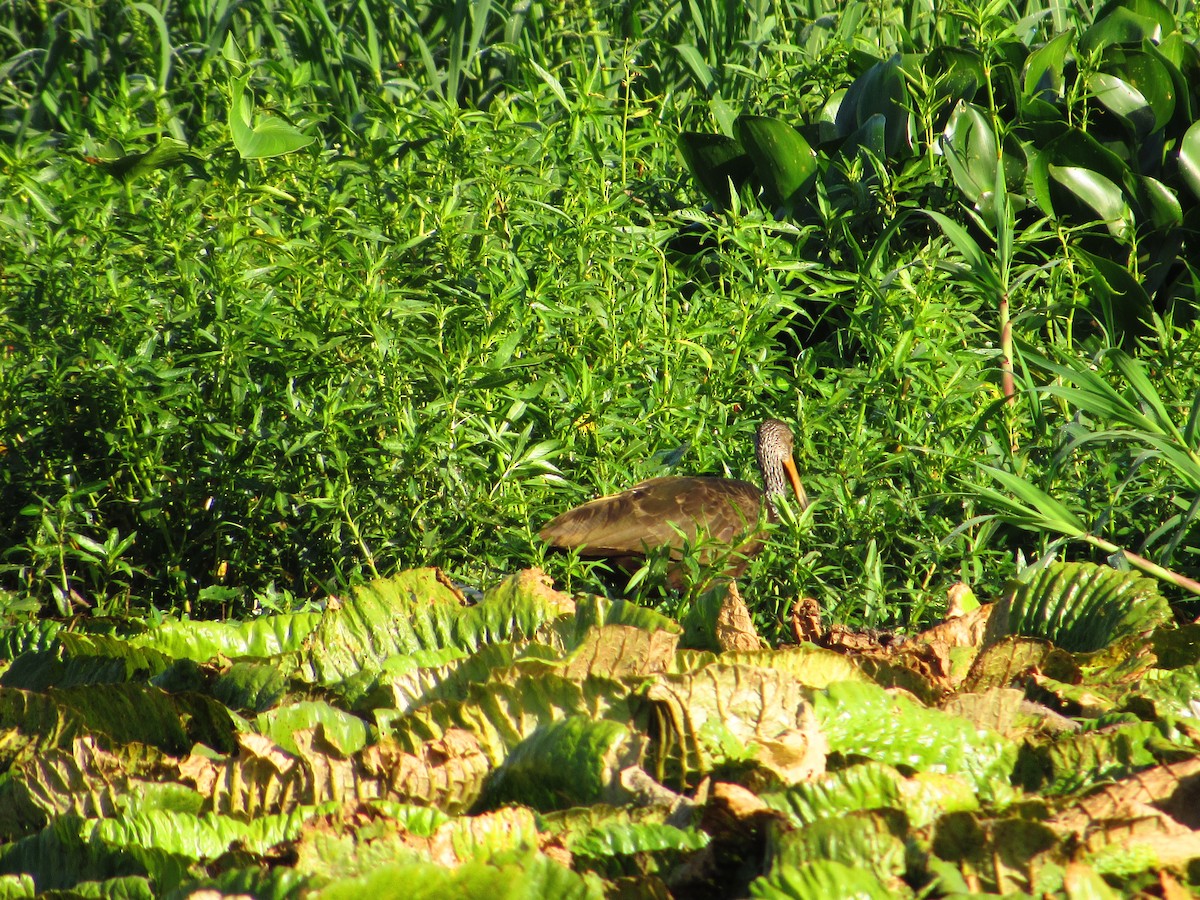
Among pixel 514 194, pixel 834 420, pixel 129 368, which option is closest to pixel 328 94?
pixel 514 194

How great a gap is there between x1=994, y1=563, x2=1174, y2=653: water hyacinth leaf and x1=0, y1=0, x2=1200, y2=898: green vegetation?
0.01 meters

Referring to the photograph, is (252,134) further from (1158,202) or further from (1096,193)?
(1158,202)

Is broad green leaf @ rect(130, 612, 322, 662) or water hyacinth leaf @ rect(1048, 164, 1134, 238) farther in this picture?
water hyacinth leaf @ rect(1048, 164, 1134, 238)

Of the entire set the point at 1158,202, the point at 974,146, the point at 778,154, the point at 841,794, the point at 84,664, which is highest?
the point at 841,794

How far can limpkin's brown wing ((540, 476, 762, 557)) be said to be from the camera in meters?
4.89

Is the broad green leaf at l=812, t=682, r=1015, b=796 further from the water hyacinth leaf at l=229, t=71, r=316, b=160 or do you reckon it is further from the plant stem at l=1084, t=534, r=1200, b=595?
the water hyacinth leaf at l=229, t=71, r=316, b=160

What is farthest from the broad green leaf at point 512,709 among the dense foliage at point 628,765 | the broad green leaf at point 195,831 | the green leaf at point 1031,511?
the green leaf at point 1031,511

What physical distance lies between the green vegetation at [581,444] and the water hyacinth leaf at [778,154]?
24mm

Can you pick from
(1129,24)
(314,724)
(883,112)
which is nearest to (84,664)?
(314,724)

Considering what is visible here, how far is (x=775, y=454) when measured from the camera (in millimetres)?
5359

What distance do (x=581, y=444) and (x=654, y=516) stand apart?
0.48 meters

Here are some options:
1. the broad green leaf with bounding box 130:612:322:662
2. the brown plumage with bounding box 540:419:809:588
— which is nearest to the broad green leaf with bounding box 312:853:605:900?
the broad green leaf with bounding box 130:612:322:662

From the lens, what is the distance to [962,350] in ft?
15.4

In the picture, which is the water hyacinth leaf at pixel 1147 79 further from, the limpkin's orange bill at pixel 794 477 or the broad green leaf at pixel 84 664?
the broad green leaf at pixel 84 664
